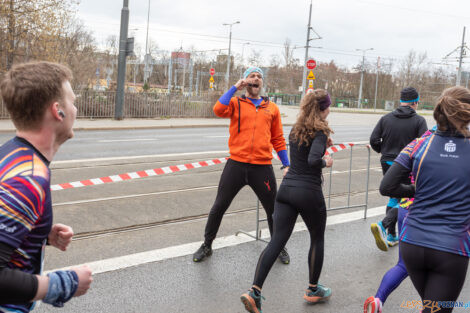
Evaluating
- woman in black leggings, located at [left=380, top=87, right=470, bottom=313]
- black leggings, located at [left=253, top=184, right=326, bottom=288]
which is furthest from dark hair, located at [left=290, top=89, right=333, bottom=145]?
woman in black leggings, located at [left=380, top=87, right=470, bottom=313]

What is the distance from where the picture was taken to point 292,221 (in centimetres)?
381

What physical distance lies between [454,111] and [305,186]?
4.73ft

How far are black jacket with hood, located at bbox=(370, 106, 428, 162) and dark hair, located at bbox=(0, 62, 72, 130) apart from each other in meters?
4.70

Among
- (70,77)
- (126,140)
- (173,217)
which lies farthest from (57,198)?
(126,140)

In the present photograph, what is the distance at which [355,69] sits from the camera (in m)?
75.5

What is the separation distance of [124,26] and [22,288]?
2128 cm

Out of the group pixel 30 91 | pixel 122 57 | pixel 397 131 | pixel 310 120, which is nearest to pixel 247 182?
pixel 310 120

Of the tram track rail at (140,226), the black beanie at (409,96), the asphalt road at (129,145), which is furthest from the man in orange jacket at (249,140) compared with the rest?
the asphalt road at (129,145)

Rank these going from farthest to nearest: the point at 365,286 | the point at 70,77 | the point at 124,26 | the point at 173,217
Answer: the point at 124,26
the point at 173,217
the point at 365,286
the point at 70,77

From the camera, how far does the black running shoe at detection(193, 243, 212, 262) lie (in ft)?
15.8

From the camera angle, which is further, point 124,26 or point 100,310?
point 124,26

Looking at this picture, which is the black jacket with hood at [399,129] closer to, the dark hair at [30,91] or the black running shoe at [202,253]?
the black running shoe at [202,253]

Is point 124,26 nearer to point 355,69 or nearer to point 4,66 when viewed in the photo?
point 4,66

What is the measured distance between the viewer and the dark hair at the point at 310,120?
374cm
